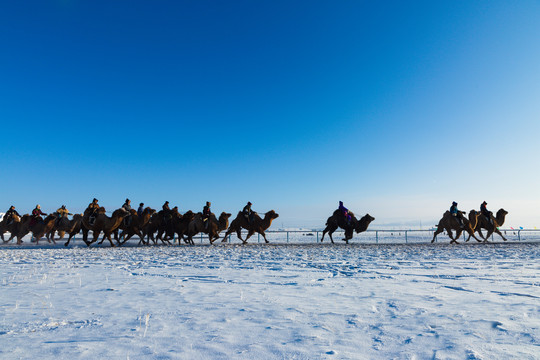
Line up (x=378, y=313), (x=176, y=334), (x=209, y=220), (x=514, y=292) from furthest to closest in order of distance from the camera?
(x=209, y=220)
(x=514, y=292)
(x=378, y=313)
(x=176, y=334)

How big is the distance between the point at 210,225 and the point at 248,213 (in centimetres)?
220

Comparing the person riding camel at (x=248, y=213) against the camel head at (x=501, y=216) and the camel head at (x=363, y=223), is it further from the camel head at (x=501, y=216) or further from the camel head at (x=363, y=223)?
the camel head at (x=501, y=216)

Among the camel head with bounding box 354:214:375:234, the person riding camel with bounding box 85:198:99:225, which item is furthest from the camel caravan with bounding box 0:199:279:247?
the camel head with bounding box 354:214:375:234

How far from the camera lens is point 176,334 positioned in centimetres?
293

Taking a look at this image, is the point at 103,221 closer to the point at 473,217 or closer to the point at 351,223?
the point at 351,223

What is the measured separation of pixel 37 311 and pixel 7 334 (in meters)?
0.86

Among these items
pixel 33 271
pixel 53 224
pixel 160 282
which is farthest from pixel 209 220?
pixel 160 282

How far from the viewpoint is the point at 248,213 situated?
1958 centimetres

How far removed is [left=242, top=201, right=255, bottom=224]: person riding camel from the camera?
19.5 metres

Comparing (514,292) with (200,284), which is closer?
(514,292)

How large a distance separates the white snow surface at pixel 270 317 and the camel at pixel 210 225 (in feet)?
42.6

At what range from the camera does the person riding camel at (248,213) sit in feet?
63.9

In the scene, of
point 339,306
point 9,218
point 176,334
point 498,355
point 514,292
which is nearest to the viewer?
point 498,355

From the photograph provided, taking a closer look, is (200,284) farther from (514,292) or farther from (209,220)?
(209,220)
